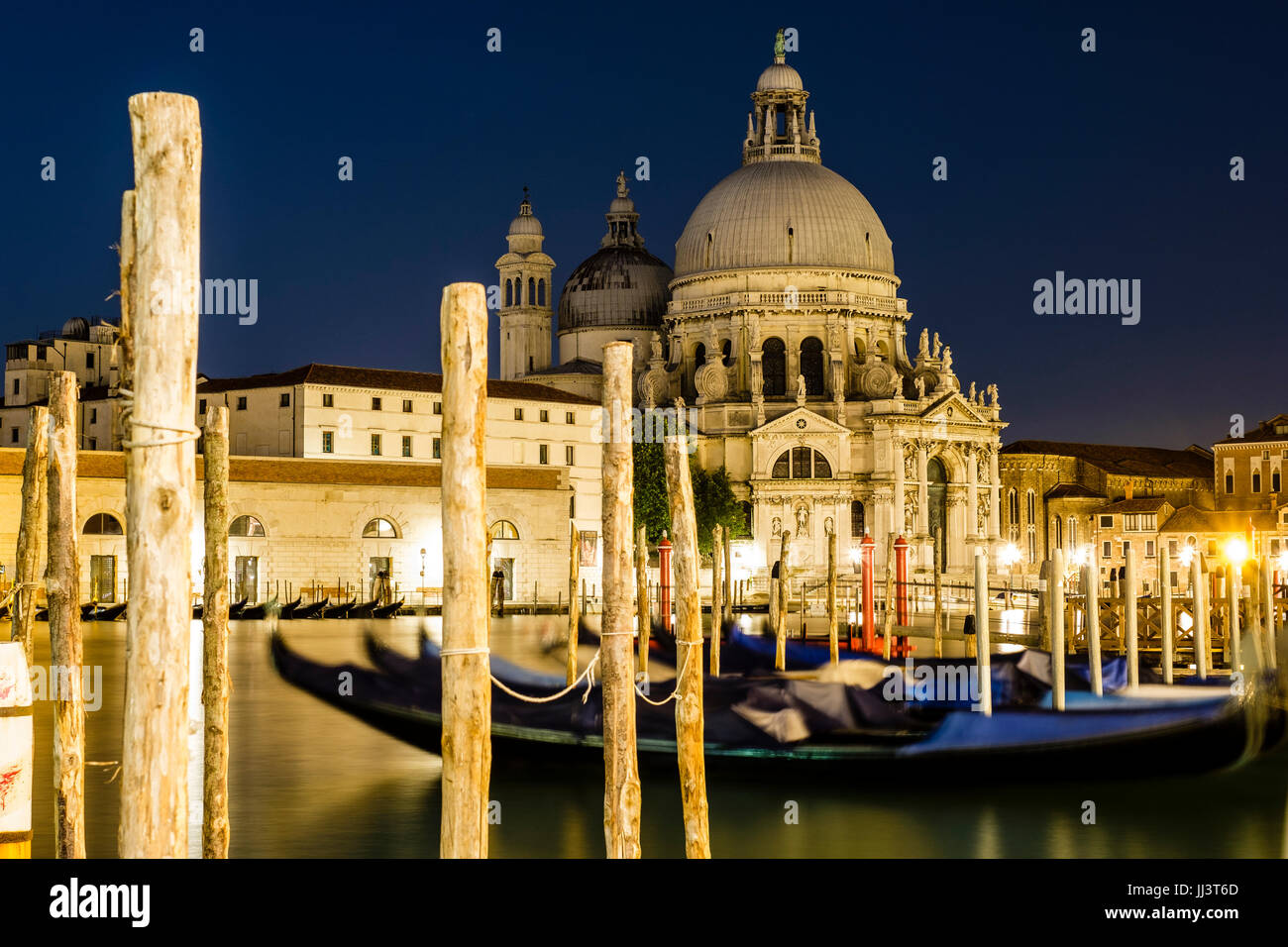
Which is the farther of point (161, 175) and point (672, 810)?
point (672, 810)

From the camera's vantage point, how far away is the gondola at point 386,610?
99.1 ft

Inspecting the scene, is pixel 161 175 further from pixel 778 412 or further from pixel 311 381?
pixel 778 412

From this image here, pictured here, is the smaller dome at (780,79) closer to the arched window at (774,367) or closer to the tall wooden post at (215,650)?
the arched window at (774,367)

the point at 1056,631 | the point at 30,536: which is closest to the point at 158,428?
the point at 30,536

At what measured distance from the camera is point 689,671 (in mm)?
8289

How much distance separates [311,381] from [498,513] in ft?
18.1

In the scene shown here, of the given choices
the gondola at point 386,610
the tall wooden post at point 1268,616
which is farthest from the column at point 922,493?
the tall wooden post at point 1268,616

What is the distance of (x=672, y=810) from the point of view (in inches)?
431

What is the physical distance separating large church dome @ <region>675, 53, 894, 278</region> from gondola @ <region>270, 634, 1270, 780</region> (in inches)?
1288

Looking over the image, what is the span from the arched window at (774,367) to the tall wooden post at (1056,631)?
98.2 ft

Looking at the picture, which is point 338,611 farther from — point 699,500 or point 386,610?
point 699,500

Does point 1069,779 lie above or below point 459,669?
below
